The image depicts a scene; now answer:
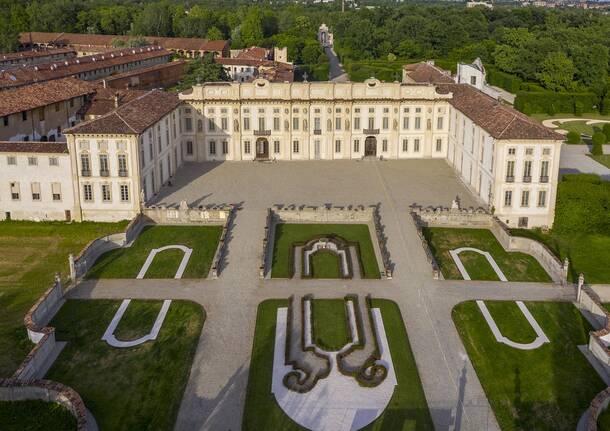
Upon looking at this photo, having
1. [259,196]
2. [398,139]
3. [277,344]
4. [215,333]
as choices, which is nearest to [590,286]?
[277,344]

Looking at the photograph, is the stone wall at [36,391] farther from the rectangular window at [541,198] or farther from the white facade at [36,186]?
the rectangular window at [541,198]

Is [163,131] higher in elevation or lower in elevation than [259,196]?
higher

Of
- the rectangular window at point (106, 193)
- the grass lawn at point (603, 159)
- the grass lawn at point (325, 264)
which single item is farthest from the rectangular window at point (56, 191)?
the grass lawn at point (603, 159)

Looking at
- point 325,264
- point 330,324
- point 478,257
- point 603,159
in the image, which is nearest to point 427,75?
point 603,159

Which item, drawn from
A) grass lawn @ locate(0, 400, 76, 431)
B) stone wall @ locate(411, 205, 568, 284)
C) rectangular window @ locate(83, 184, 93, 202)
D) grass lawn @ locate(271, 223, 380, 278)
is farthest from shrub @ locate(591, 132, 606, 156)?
grass lawn @ locate(0, 400, 76, 431)

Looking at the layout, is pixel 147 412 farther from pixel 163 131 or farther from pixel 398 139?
pixel 398 139

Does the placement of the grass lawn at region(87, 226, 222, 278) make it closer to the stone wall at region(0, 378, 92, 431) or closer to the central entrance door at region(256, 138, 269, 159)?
the stone wall at region(0, 378, 92, 431)
